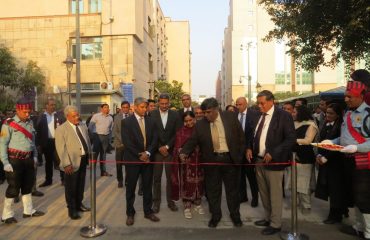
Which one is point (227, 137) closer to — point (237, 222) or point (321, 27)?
point (237, 222)

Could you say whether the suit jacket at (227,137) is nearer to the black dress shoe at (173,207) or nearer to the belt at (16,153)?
the black dress shoe at (173,207)

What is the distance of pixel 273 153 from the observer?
5.03 metres

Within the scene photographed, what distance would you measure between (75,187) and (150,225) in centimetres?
141

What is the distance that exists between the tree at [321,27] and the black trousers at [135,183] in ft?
17.3

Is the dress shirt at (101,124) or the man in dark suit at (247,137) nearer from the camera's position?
the man in dark suit at (247,137)

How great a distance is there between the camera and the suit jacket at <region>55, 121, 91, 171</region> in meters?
5.79

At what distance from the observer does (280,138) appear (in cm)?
514

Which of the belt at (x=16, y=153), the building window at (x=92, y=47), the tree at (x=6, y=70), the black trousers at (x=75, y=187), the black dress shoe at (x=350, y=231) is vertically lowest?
the black dress shoe at (x=350, y=231)

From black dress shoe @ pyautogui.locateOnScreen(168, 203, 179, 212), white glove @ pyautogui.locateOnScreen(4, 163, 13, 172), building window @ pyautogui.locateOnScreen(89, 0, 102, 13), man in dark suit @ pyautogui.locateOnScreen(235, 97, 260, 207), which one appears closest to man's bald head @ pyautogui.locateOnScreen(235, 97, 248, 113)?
man in dark suit @ pyautogui.locateOnScreen(235, 97, 260, 207)

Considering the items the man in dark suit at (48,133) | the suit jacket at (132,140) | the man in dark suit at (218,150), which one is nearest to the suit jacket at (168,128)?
the suit jacket at (132,140)

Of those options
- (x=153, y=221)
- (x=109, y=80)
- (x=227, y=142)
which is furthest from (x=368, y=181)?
(x=109, y=80)

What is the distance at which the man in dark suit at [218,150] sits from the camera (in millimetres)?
5406

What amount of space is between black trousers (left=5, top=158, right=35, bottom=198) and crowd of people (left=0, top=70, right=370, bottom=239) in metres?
0.01

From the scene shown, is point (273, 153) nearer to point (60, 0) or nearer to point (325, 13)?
point (325, 13)
